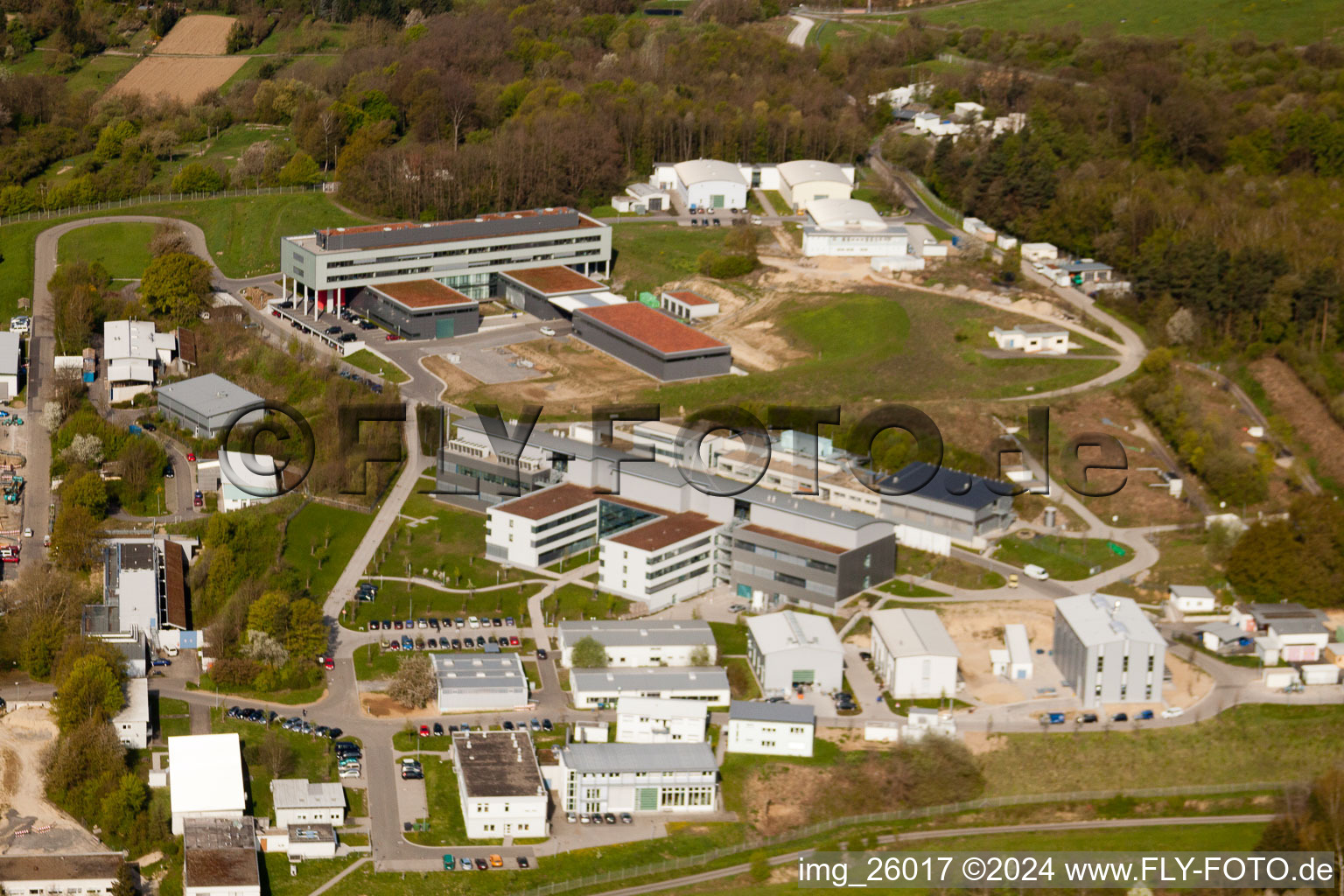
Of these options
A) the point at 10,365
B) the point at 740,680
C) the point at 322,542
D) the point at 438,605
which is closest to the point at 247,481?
the point at 322,542

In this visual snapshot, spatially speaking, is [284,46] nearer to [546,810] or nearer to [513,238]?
[513,238]

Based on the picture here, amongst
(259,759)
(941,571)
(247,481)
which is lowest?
(259,759)

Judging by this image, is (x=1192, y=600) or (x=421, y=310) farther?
(x=421, y=310)

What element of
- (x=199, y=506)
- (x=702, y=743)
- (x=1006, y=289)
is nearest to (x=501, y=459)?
(x=199, y=506)

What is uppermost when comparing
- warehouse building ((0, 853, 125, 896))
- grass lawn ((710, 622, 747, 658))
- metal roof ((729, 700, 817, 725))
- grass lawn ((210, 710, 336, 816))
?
metal roof ((729, 700, 817, 725))

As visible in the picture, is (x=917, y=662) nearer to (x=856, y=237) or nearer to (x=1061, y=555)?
(x=1061, y=555)

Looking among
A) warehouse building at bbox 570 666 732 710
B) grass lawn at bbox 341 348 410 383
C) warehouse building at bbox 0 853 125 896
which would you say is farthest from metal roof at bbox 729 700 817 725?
grass lawn at bbox 341 348 410 383

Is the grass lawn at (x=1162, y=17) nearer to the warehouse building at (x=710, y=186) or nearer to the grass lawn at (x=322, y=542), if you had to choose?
the warehouse building at (x=710, y=186)

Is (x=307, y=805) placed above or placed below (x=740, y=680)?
above

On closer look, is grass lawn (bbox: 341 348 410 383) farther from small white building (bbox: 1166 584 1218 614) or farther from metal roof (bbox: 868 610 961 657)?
small white building (bbox: 1166 584 1218 614)
